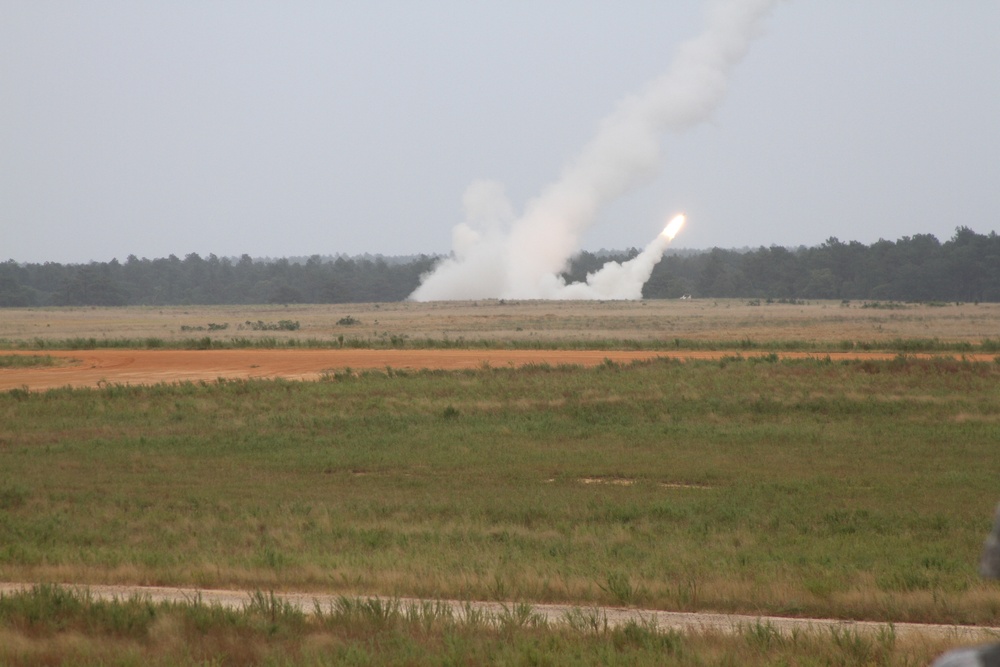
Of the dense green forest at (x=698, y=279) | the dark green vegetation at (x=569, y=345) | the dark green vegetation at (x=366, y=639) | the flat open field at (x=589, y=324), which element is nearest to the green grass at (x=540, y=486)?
the dark green vegetation at (x=366, y=639)

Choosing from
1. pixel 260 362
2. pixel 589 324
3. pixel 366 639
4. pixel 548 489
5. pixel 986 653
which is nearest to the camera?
pixel 986 653

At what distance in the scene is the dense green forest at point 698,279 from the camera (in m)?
122

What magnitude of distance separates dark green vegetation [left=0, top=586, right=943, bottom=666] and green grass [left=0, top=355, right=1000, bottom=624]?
1.89 metres

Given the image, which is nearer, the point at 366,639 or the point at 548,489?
the point at 366,639

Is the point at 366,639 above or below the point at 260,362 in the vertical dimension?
below

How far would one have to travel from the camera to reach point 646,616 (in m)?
10.9

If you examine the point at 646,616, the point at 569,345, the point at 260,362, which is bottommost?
the point at 646,616

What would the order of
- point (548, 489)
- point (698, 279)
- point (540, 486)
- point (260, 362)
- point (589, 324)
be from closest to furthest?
point (548, 489), point (540, 486), point (260, 362), point (589, 324), point (698, 279)

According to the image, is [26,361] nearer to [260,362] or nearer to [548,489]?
[260,362]

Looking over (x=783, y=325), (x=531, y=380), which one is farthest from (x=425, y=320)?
(x=531, y=380)

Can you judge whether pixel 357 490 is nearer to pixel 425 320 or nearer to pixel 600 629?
pixel 600 629

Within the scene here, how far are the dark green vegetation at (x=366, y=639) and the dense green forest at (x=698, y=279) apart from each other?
388 ft

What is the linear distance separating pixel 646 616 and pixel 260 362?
118ft

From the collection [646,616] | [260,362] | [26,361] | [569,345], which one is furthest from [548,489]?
[26,361]
